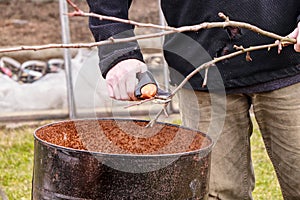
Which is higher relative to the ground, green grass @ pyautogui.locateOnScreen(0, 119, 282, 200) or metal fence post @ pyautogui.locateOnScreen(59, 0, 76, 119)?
metal fence post @ pyautogui.locateOnScreen(59, 0, 76, 119)

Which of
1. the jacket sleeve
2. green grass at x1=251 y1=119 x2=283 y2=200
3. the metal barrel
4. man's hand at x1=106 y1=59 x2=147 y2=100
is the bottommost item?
green grass at x1=251 y1=119 x2=283 y2=200

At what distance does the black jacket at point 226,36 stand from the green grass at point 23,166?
1461 mm

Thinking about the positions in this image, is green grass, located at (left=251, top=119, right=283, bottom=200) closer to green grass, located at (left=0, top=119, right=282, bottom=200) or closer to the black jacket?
green grass, located at (left=0, top=119, right=282, bottom=200)

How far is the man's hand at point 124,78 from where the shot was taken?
1.99 m

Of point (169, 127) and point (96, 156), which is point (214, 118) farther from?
point (96, 156)

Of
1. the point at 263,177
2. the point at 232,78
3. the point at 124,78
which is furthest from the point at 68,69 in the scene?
the point at 124,78

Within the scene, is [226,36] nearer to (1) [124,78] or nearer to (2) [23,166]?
(1) [124,78]

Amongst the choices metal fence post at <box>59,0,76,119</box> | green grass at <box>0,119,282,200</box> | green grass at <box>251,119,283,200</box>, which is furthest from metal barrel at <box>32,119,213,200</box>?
metal fence post at <box>59,0,76,119</box>

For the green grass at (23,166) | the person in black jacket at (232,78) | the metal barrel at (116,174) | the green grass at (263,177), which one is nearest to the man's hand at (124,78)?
the person in black jacket at (232,78)

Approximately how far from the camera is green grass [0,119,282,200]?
12.3 ft

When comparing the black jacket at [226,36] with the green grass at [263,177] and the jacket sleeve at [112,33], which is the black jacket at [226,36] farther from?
the green grass at [263,177]

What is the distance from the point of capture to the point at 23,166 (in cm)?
424

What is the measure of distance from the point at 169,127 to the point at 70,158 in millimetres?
505

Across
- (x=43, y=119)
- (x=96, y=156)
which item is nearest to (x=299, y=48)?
(x=96, y=156)
